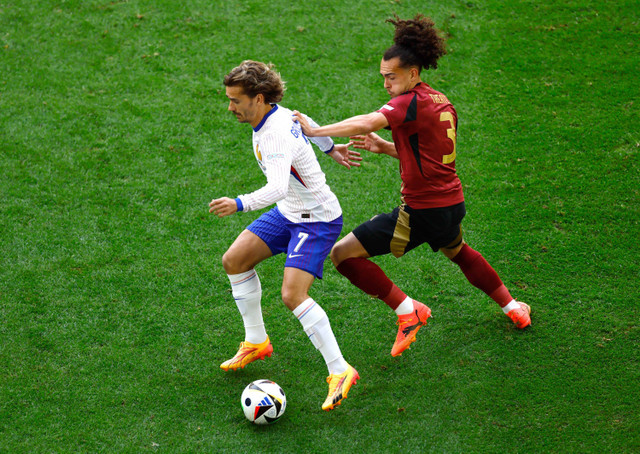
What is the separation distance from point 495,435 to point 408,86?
2.45 metres

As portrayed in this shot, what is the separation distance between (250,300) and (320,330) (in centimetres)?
66

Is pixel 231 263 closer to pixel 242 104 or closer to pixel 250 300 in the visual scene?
pixel 250 300

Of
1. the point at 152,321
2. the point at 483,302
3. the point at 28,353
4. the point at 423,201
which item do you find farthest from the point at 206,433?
the point at 483,302

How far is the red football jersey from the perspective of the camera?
14.4ft

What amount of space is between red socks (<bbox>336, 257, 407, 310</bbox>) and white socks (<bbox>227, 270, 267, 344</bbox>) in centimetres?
67

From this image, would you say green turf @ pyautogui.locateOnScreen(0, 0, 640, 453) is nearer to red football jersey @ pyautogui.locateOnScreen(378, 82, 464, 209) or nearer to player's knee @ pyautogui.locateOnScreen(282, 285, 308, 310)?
player's knee @ pyautogui.locateOnScreen(282, 285, 308, 310)

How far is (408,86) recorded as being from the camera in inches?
179

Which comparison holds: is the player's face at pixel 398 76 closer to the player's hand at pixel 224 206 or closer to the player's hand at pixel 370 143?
the player's hand at pixel 370 143

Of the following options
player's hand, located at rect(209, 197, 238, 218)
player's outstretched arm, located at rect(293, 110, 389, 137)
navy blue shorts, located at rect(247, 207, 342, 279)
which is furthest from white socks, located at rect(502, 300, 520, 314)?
player's hand, located at rect(209, 197, 238, 218)

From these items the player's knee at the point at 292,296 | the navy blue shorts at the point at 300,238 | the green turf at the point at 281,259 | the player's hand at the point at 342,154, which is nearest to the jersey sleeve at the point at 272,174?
the navy blue shorts at the point at 300,238

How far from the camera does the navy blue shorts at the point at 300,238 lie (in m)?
4.53

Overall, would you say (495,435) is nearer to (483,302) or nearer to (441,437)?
(441,437)

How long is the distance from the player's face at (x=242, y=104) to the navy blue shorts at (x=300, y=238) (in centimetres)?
78

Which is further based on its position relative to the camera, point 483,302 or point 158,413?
point 483,302
